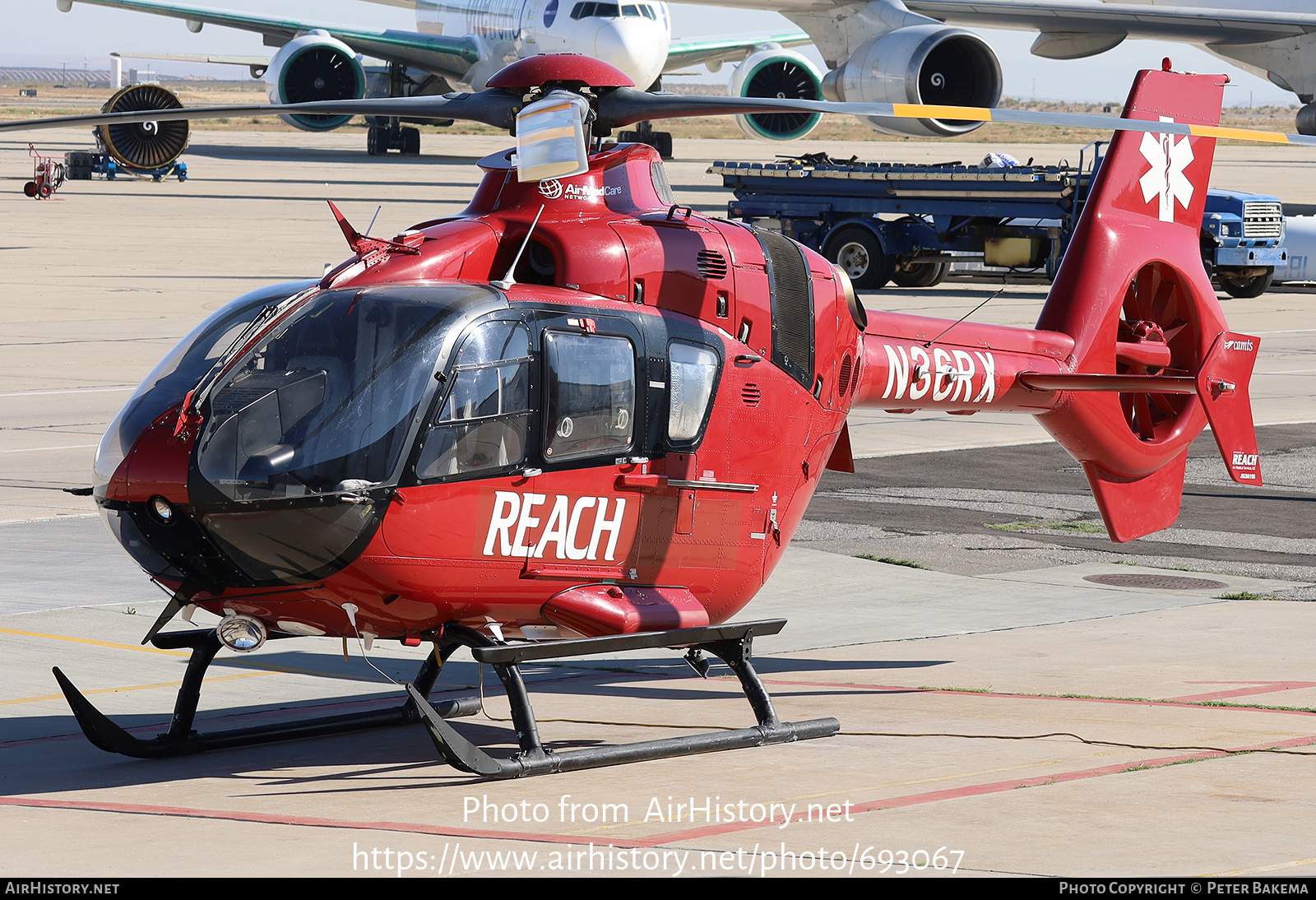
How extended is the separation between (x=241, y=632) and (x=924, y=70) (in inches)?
1020

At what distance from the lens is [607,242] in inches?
320

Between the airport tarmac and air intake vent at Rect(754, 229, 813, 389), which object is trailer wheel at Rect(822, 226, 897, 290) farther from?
air intake vent at Rect(754, 229, 813, 389)

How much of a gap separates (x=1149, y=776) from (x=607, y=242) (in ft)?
11.5

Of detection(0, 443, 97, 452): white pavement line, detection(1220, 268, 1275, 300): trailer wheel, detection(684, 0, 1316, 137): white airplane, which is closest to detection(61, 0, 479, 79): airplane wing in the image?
detection(684, 0, 1316, 137): white airplane

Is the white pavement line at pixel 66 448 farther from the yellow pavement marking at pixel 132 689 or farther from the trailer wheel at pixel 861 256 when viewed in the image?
the trailer wheel at pixel 861 256

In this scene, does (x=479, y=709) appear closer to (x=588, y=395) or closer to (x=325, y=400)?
(x=588, y=395)

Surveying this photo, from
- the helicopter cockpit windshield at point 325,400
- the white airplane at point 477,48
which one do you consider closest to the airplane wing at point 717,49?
the white airplane at point 477,48

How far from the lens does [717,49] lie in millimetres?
60406

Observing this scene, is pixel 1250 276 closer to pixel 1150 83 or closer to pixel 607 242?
pixel 1150 83

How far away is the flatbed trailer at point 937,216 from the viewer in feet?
100.0

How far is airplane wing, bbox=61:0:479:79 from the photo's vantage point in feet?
170

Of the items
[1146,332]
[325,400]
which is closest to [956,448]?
[1146,332]

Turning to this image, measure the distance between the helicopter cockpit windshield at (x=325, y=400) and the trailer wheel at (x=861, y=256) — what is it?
25390mm

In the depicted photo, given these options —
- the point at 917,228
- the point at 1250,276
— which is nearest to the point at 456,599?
the point at 917,228
